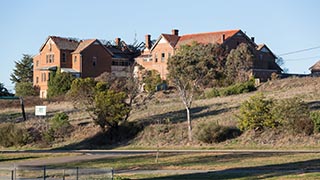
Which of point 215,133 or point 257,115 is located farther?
point 215,133

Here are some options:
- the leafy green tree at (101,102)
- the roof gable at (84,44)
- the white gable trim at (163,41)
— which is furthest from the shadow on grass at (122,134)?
the roof gable at (84,44)

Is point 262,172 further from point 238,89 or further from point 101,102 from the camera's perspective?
point 238,89

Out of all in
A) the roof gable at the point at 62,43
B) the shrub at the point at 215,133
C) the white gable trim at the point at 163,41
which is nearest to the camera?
the shrub at the point at 215,133

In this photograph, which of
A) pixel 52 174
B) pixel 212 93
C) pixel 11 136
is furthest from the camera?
pixel 212 93

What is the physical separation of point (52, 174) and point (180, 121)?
28.2 meters

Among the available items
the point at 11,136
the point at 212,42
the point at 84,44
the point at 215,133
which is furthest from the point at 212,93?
the point at 84,44

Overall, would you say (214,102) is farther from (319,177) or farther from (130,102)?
(319,177)

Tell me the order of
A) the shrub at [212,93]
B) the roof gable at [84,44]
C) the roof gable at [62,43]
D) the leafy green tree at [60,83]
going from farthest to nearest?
the roof gable at [62,43]
the roof gable at [84,44]
the leafy green tree at [60,83]
the shrub at [212,93]

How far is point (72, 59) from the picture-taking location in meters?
101

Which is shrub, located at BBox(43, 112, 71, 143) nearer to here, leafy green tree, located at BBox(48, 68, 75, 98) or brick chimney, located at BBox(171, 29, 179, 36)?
leafy green tree, located at BBox(48, 68, 75, 98)

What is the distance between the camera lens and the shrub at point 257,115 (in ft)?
171

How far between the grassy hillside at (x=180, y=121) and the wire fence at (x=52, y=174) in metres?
21.2

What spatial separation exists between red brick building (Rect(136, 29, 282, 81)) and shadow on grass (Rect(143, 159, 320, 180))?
58921 mm

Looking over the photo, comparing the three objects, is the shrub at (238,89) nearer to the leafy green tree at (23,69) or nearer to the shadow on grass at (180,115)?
the shadow on grass at (180,115)
